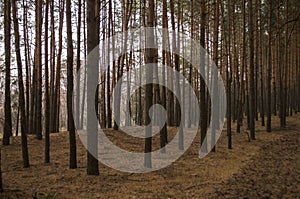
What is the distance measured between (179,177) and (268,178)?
2412mm

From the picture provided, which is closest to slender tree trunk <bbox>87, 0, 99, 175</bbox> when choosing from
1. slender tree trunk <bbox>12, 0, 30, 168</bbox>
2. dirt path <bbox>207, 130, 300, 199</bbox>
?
slender tree trunk <bbox>12, 0, 30, 168</bbox>

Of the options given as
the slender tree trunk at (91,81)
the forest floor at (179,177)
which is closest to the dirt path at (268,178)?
the forest floor at (179,177)

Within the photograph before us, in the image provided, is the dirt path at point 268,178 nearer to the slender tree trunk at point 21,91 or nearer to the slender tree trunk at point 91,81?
the slender tree trunk at point 91,81

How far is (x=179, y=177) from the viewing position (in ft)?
29.5

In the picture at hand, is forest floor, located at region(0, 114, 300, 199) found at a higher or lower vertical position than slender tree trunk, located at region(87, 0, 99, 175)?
lower

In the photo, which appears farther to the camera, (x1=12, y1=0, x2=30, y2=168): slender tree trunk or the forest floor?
(x1=12, y1=0, x2=30, y2=168): slender tree trunk

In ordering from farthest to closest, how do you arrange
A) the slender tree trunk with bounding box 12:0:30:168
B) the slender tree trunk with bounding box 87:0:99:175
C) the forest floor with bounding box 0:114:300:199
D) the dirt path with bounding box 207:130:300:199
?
the slender tree trunk with bounding box 12:0:30:168
the slender tree trunk with bounding box 87:0:99:175
the forest floor with bounding box 0:114:300:199
the dirt path with bounding box 207:130:300:199

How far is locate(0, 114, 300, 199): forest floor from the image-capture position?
281 inches

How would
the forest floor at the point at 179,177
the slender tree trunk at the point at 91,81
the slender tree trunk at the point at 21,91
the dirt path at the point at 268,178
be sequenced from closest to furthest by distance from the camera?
1. the dirt path at the point at 268,178
2. the forest floor at the point at 179,177
3. the slender tree trunk at the point at 91,81
4. the slender tree trunk at the point at 21,91

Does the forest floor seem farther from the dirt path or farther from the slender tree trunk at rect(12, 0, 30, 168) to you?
the slender tree trunk at rect(12, 0, 30, 168)

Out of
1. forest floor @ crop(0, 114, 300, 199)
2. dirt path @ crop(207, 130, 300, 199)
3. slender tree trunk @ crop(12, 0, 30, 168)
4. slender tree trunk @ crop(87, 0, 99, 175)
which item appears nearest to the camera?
dirt path @ crop(207, 130, 300, 199)

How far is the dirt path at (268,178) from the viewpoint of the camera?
6867mm

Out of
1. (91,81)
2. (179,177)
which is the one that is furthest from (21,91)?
(179,177)

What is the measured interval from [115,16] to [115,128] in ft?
30.1
